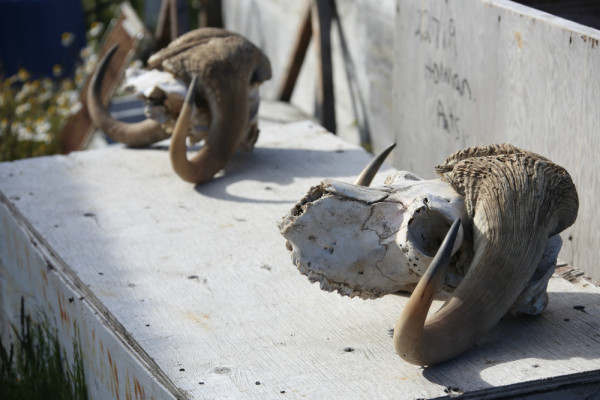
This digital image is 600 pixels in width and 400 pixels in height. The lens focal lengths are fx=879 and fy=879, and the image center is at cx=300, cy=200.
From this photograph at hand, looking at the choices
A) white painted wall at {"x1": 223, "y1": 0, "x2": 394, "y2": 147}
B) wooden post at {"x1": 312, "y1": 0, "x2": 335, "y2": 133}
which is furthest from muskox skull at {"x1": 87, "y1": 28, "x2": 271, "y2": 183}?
wooden post at {"x1": 312, "y1": 0, "x2": 335, "y2": 133}

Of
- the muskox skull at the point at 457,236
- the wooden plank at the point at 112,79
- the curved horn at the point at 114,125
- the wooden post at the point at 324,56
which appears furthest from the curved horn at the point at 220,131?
the wooden plank at the point at 112,79

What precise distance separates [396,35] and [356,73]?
128 cm

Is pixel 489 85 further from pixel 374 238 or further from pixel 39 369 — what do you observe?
pixel 39 369

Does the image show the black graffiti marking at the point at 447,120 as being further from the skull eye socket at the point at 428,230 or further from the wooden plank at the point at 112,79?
the wooden plank at the point at 112,79

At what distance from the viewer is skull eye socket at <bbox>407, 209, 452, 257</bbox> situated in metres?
2.01

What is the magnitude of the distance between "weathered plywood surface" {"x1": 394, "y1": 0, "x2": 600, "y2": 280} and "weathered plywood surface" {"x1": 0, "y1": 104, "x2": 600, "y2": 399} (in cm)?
37

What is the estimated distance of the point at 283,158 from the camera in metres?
3.46

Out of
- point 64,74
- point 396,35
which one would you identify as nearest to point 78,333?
point 396,35

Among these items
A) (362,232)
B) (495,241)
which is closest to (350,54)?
(362,232)

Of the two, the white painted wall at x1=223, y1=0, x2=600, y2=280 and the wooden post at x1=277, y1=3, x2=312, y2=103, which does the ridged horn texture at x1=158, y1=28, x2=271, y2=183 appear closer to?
the white painted wall at x1=223, y1=0, x2=600, y2=280

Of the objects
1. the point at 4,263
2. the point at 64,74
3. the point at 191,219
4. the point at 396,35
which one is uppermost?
the point at 396,35

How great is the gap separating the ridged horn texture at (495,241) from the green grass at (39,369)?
1.12m

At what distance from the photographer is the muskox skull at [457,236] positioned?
1.95m

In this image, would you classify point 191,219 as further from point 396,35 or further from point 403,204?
point 396,35
